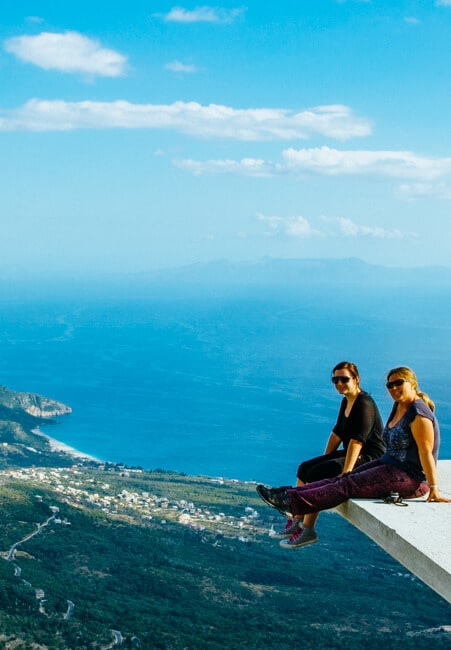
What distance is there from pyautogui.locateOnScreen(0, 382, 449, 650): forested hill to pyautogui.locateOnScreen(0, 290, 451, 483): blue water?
21.8 metres

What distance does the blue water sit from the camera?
272 feet

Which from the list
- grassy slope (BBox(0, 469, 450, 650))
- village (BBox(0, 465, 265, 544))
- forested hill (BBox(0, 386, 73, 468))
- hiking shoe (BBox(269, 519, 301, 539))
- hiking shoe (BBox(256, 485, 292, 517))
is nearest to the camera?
hiking shoe (BBox(256, 485, 292, 517))

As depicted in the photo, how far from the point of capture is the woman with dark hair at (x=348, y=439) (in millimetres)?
5734

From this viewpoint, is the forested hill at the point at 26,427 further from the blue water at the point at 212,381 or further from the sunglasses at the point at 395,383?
the sunglasses at the point at 395,383

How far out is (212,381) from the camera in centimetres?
12262

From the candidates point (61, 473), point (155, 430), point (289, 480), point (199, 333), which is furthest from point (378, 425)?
point (199, 333)

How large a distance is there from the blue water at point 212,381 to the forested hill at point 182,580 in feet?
71.6

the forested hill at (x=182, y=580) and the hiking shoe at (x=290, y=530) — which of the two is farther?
the forested hill at (x=182, y=580)

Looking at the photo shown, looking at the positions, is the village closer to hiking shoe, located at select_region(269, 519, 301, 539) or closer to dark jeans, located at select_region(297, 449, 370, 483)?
hiking shoe, located at select_region(269, 519, 301, 539)

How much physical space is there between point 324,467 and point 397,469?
804 mm

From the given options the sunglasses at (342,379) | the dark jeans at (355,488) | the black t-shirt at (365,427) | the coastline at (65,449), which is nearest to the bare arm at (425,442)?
the dark jeans at (355,488)

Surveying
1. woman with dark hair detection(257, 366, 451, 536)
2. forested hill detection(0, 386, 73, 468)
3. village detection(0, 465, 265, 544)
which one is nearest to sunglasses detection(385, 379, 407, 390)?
woman with dark hair detection(257, 366, 451, 536)

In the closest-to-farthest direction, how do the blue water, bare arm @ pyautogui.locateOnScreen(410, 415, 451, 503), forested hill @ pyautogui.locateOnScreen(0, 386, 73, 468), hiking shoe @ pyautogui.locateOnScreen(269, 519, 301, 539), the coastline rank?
bare arm @ pyautogui.locateOnScreen(410, 415, 451, 503) < hiking shoe @ pyautogui.locateOnScreen(269, 519, 301, 539) < forested hill @ pyautogui.locateOnScreen(0, 386, 73, 468) < the coastline < the blue water

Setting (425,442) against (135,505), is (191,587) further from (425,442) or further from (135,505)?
(425,442)
